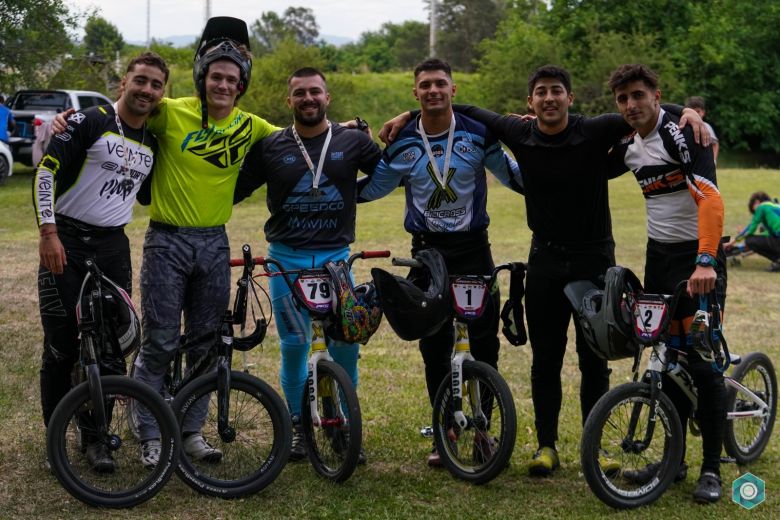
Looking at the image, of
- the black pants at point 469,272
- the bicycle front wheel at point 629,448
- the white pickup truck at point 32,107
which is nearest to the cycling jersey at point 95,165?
the black pants at point 469,272

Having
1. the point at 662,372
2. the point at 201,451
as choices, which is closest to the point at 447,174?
the point at 662,372

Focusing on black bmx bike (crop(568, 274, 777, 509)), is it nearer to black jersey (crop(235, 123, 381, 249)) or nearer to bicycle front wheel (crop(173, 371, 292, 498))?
bicycle front wheel (crop(173, 371, 292, 498))

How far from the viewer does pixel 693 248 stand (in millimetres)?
4844

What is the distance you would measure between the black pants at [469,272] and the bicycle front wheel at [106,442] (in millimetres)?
1525

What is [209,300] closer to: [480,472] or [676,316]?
[480,472]

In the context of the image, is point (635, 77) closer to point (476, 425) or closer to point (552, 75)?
point (552, 75)

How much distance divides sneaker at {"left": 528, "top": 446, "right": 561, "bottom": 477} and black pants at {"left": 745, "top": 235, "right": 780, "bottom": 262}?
32.4 feet

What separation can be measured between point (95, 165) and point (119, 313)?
0.75 m

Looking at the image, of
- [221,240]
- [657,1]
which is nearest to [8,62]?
[221,240]

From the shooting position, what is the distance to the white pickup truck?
2156cm

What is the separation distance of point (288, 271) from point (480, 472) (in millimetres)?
1422

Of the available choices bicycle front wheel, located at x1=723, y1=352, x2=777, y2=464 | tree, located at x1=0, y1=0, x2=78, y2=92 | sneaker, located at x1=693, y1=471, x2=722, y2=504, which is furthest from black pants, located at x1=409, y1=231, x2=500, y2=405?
tree, located at x1=0, y1=0, x2=78, y2=92

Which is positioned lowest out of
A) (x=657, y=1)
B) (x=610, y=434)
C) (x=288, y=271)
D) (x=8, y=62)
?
(x=610, y=434)

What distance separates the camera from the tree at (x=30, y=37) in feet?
75.3
